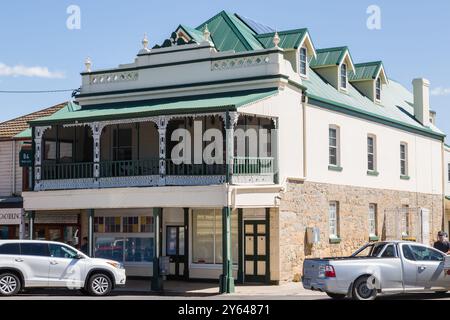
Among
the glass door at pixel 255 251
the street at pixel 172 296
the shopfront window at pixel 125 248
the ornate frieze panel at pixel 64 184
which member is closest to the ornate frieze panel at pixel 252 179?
the glass door at pixel 255 251

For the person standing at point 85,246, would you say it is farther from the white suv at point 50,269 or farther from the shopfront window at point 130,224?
the white suv at point 50,269

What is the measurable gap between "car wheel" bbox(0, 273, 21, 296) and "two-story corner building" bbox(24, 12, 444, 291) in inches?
205

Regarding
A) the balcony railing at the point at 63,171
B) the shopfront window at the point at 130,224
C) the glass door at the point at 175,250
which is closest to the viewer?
the balcony railing at the point at 63,171

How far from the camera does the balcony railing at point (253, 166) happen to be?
26.6 meters

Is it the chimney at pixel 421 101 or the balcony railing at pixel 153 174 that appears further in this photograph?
the chimney at pixel 421 101

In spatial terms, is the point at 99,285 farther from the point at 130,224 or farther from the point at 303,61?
the point at 303,61

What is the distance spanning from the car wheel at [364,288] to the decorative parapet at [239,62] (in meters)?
10.1

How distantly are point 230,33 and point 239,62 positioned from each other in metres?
3.84

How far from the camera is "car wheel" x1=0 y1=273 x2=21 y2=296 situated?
22609 mm

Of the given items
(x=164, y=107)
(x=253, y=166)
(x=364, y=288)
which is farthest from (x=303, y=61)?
(x=364, y=288)

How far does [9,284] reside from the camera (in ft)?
74.4

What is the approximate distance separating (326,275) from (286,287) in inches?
259

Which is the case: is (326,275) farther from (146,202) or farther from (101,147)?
(101,147)
